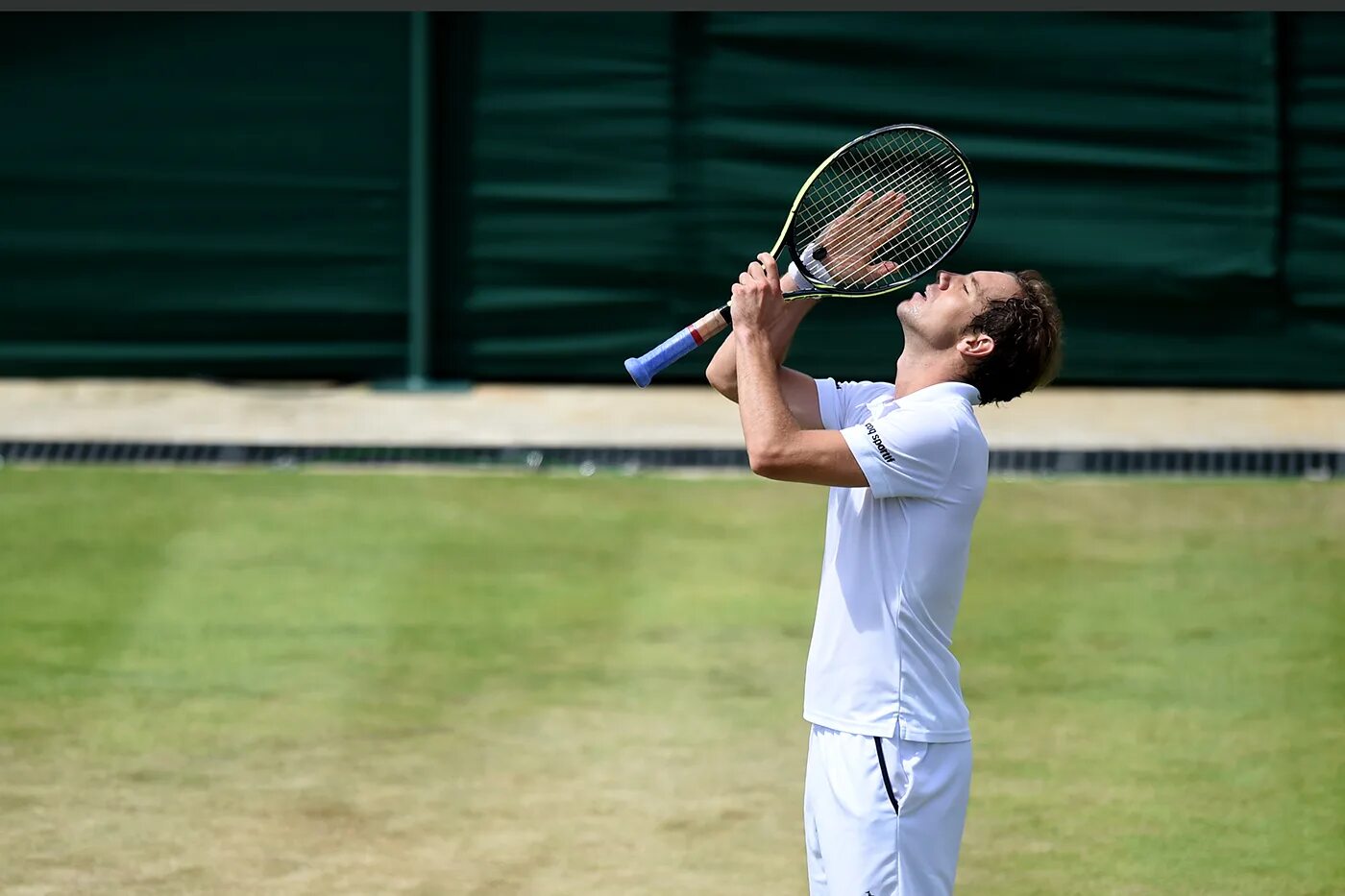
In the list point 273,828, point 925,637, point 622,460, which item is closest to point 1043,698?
point 273,828

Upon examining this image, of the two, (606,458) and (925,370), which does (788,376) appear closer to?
(925,370)

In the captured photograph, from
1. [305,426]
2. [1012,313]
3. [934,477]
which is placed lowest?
[305,426]

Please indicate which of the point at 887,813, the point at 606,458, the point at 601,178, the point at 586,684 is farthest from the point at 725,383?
the point at 601,178

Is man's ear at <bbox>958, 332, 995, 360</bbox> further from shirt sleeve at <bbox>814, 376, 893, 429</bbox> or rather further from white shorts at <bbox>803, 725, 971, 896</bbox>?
white shorts at <bbox>803, 725, 971, 896</bbox>

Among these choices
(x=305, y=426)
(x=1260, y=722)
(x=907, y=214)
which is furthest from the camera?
(x=305, y=426)

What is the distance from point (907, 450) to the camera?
3.60m

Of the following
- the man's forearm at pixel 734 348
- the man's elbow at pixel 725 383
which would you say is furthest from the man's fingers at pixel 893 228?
the man's elbow at pixel 725 383

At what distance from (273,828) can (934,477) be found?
2.55 meters

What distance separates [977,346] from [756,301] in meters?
0.42

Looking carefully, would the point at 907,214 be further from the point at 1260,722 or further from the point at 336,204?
the point at 336,204

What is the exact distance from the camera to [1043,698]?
6.55 meters

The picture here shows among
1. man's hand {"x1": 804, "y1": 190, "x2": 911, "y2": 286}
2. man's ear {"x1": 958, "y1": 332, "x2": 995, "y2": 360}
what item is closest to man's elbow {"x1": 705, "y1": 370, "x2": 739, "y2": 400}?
man's hand {"x1": 804, "y1": 190, "x2": 911, "y2": 286}

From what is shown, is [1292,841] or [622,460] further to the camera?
[622,460]

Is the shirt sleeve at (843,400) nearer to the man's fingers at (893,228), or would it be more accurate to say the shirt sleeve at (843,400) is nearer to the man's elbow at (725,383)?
the man's elbow at (725,383)
